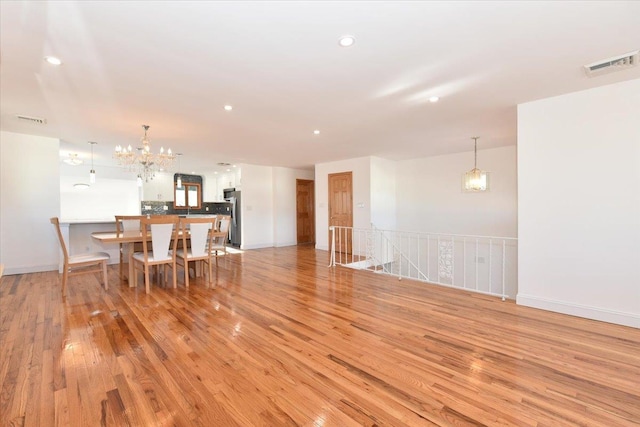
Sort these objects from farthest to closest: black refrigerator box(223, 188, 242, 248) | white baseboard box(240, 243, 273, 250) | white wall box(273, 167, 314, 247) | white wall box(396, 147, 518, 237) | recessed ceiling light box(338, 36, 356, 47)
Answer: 1. white wall box(273, 167, 314, 247)
2. black refrigerator box(223, 188, 242, 248)
3. white baseboard box(240, 243, 273, 250)
4. white wall box(396, 147, 518, 237)
5. recessed ceiling light box(338, 36, 356, 47)

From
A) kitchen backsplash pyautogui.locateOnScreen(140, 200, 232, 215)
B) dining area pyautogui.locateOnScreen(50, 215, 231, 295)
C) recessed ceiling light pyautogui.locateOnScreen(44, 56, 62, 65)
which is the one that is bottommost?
dining area pyautogui.locateOnScreen(50, 215, 231, 295)

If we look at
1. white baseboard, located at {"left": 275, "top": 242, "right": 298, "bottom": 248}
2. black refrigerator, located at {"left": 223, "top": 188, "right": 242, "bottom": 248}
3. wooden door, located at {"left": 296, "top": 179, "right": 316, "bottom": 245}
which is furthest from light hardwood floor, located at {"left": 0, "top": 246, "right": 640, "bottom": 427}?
wooden door, located at {"left": 296, "top": 179, "right": 316, "bottom": 245}

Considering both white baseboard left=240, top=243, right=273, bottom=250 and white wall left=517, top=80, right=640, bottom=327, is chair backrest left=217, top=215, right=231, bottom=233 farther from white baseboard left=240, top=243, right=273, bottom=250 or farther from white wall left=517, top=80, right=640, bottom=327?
white wall left=517, top=80, right=640, bottom=327

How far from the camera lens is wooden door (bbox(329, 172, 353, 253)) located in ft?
23.5

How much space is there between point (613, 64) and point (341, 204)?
214 inches

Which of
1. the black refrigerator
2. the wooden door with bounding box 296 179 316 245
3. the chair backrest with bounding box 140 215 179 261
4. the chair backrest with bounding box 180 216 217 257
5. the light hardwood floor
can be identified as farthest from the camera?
the wooden door with bounding box 296 179 316 245

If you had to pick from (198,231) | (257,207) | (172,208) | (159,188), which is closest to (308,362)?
(198,231)

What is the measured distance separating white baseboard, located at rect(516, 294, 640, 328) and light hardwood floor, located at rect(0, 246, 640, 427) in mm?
105

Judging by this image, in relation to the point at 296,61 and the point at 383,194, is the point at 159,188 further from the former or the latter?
the point at 296,61

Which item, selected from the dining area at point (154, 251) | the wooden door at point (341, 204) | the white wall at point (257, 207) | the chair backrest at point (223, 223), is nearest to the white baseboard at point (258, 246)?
the white wall at point (257, 207)

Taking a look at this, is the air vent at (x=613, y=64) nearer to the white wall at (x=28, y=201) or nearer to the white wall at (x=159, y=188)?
the white wall at (x=28, y=201)

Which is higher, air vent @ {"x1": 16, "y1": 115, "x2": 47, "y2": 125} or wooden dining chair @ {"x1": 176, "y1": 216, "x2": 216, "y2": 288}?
air vent @ {"x1": 16, "y1": 115, "x2": 47, "y2": 125}

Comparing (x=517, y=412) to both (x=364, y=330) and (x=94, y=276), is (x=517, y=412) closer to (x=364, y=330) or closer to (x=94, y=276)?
(x=364, y=330)

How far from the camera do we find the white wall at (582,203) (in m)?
2.79
